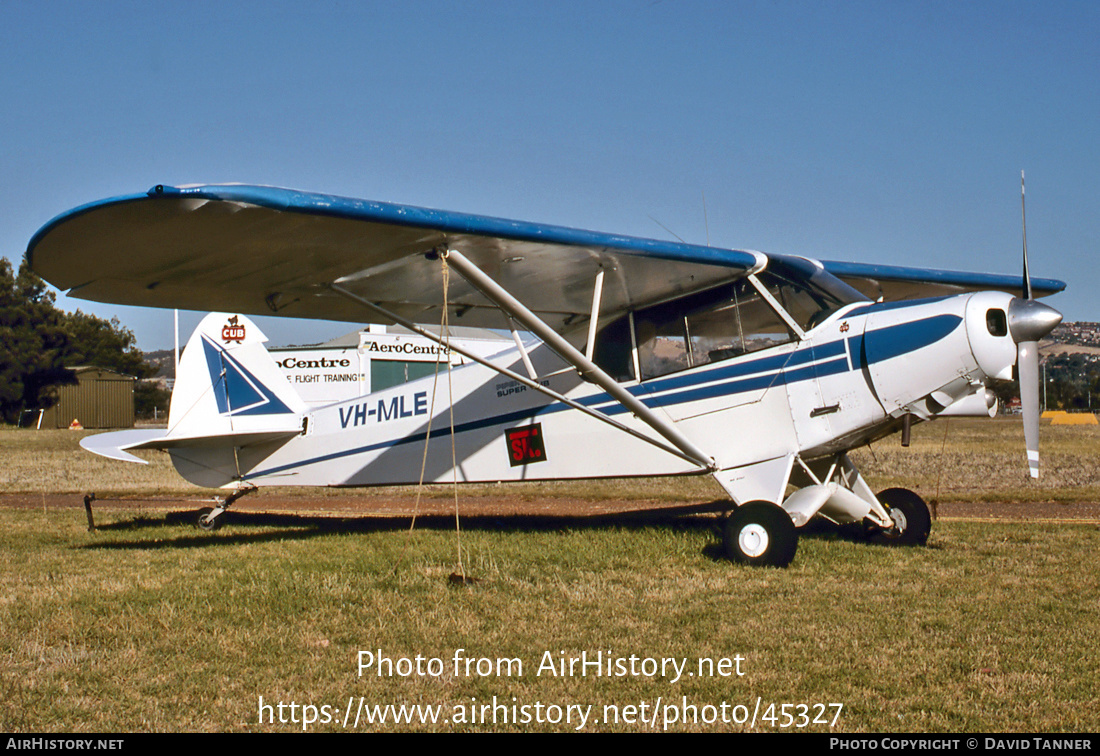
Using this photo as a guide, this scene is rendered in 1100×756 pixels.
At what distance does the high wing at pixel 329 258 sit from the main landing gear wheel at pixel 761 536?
1974 mm

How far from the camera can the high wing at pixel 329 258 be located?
5.10 meters

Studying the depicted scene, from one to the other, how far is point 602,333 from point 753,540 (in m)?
2.62

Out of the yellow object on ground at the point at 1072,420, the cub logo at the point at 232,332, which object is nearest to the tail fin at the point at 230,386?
the cub logo at the point at 232,332

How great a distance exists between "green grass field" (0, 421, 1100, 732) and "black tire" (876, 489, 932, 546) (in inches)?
5.5

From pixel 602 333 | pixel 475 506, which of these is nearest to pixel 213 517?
pixel 475 506

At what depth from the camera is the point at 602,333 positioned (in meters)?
8.16

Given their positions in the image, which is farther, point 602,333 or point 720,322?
point 602,333

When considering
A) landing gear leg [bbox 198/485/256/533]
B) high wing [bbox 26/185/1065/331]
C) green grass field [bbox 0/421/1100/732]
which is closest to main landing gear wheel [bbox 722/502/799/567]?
green grass field [bbox 0/421/1100/732]

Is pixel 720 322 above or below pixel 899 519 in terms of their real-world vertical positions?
above

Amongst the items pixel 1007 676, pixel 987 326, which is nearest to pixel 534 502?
pixel 987 326

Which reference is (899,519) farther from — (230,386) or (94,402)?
(94,402)

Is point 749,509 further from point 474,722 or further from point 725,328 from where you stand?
point 474,722
